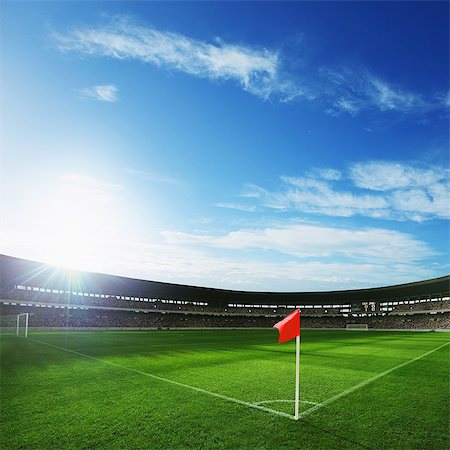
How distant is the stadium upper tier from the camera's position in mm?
60281

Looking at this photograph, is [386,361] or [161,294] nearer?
[386,361]

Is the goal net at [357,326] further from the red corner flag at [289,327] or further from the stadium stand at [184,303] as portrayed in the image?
the red corner flag at [289,327]

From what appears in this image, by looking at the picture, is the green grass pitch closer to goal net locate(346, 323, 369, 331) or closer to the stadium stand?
the stadium stand

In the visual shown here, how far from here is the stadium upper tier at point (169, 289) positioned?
60.3 metres

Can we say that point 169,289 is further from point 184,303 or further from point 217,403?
point 217,403

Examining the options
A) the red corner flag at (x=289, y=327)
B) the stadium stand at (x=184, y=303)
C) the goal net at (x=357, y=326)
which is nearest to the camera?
the red corner flag at (x=289, y=327)

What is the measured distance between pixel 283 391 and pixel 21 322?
52050 mm

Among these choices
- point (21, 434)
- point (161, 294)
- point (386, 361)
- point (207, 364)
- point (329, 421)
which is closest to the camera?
point (21, 434)

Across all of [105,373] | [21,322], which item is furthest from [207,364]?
[21,322]

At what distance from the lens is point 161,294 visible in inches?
3332

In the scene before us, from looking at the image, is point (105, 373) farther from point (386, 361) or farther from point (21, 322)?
point (21, 322)

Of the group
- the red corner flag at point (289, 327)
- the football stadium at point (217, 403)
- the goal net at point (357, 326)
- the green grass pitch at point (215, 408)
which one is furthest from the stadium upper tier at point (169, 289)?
the red corner flag at point (289, 327)

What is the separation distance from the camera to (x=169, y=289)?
80.7 metres

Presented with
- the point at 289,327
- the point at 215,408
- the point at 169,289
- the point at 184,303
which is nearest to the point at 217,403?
the point at 215,408
